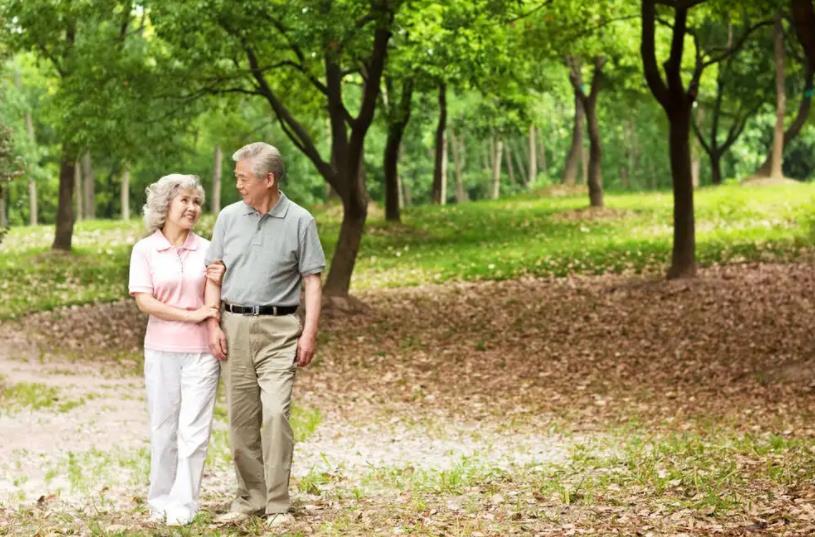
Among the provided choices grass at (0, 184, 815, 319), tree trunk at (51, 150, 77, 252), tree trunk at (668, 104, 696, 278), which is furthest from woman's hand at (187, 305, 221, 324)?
tree trunk at (51, 150, 77, 252)

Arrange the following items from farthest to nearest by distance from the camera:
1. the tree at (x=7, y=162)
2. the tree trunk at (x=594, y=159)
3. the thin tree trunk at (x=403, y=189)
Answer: the thin tree trunk at (x=403, y=189), the tree trunk at (x=594, y=159), the tree at (x=7, y=162)

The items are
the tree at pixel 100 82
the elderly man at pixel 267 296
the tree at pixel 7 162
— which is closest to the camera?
the elderly man at pixel 267 296

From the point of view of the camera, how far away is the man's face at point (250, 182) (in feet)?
24.8

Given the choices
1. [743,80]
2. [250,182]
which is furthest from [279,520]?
[743,80]

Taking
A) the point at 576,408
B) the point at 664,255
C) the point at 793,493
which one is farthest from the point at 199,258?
the point at 664,255

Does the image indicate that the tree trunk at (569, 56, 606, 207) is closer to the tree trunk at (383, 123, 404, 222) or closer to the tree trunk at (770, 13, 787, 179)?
the tree trunk at (383, 123, 404, 222)

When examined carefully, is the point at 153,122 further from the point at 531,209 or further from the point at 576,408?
the point at 531,209

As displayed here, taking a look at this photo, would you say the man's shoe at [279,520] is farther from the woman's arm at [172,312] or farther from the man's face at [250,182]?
the man's face at [250,182]

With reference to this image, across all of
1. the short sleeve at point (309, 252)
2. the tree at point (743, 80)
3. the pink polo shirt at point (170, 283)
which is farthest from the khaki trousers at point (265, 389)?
the tree at point (743, 80)

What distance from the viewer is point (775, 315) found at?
60.8 ft

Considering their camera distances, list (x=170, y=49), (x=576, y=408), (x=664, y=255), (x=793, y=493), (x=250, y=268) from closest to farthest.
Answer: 1. (x=250, y=268)
2. (x=793, y=493)
3. (x=576, y=408)
4. (x=170, y=49)
5. (x=664, y=255)

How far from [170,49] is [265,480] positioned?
16.7 meters

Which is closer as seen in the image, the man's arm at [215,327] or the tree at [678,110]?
the man's arm at [215,327]

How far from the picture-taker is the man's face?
7559mm
